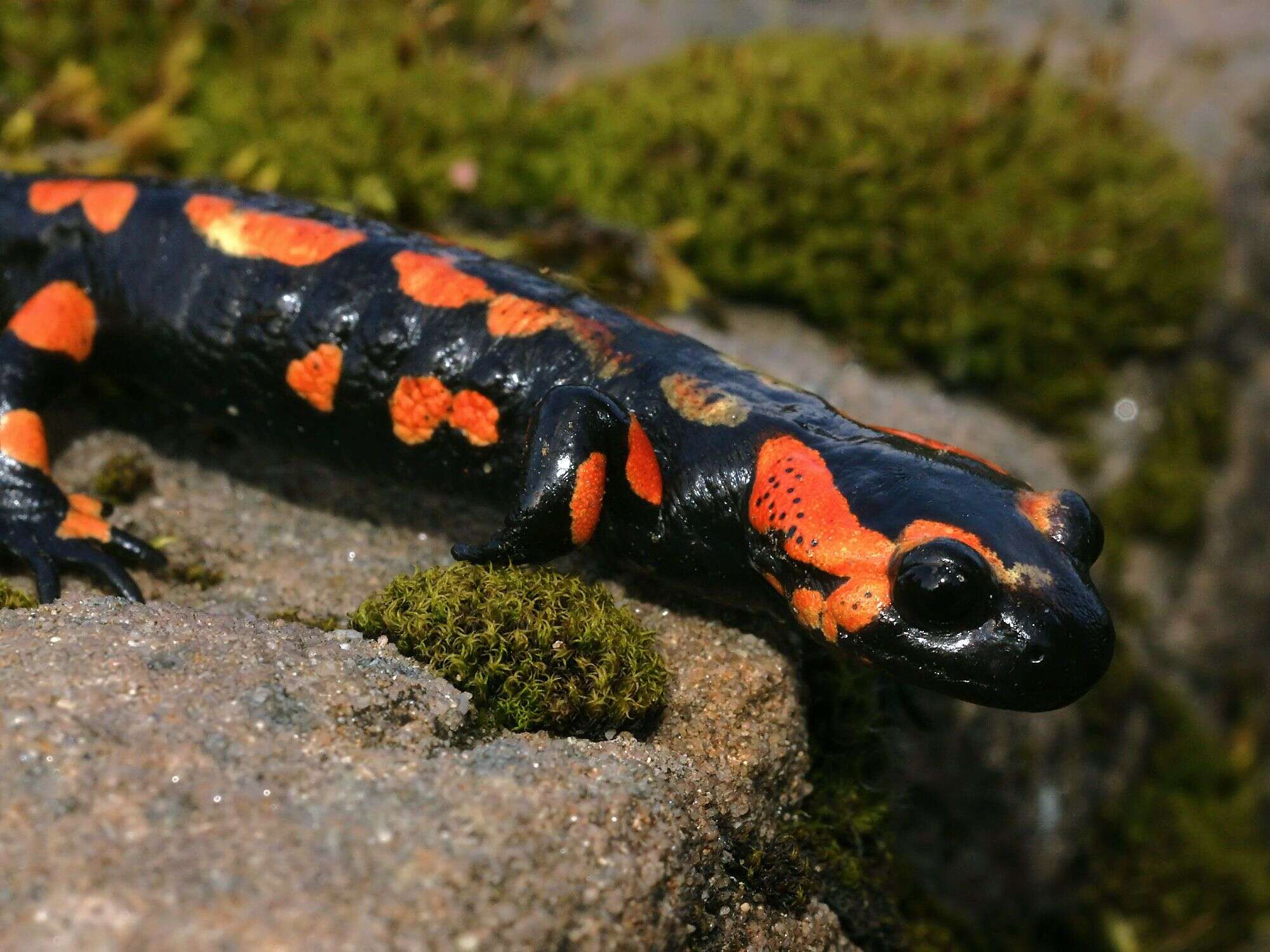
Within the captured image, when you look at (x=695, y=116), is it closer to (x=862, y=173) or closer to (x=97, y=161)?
(x=862, y=173)

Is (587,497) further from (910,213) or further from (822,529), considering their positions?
(910,213)

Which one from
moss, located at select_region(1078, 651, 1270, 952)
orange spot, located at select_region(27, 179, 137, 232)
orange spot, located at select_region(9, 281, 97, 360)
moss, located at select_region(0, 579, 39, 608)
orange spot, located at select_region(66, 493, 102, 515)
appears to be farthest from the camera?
moss, located at select_region(1078, 651, 1270, 952)

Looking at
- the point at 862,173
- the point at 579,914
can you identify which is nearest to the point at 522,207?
the point at 862,173

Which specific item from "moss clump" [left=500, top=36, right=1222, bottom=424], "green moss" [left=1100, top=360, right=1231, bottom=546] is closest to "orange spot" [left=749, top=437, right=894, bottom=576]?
"moss clump" [left=500, top=36, right=1222, bottom=424]

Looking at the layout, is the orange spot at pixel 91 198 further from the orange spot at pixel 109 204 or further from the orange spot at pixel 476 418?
the orange spot at pixel 476 418

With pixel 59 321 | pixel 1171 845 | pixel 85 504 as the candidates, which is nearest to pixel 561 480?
pixel 85 504

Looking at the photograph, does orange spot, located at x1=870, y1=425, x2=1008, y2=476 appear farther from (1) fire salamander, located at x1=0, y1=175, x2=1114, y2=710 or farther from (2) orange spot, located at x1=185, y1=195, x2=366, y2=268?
(2) orange spot, located at x1=185, y1=195, x2=366, y2=268
